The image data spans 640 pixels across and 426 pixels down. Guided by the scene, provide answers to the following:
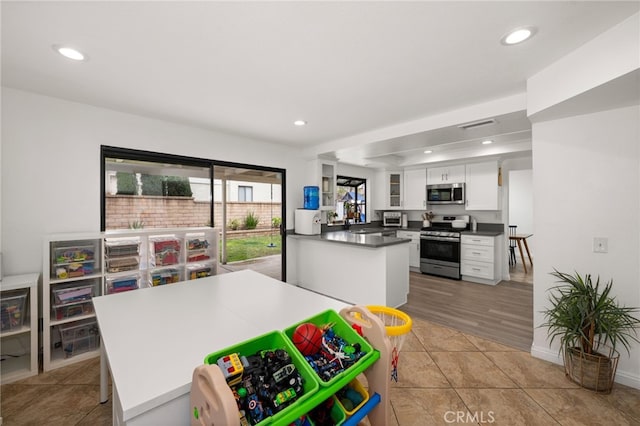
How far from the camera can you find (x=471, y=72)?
6.64ft

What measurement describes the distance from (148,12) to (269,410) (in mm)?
1952

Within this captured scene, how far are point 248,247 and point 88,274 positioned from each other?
3717 mm

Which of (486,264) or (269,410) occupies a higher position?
(269,410)

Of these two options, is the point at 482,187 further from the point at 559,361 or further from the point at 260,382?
the point at 260,382

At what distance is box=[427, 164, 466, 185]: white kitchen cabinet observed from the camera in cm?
522

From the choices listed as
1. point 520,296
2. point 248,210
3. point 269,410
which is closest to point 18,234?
point 269,410

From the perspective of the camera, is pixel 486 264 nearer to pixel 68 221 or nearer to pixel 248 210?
pixel 248 210

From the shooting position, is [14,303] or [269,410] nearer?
[269,410]

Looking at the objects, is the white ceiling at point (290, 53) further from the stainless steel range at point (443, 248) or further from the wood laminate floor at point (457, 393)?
the stainless steel range at point (443, 248)

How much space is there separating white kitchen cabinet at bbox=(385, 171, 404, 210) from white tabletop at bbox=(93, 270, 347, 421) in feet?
15.3

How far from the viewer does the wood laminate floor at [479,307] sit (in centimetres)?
288

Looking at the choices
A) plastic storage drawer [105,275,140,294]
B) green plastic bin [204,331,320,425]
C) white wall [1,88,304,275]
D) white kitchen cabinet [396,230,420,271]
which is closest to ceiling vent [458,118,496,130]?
green plastic bin [204,331,320,425]

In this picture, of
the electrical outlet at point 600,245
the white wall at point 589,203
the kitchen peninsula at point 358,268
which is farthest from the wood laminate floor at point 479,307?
the electrical outlet at point 600,245

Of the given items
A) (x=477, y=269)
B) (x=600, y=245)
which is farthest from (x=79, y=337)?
(x=477, y=269)
